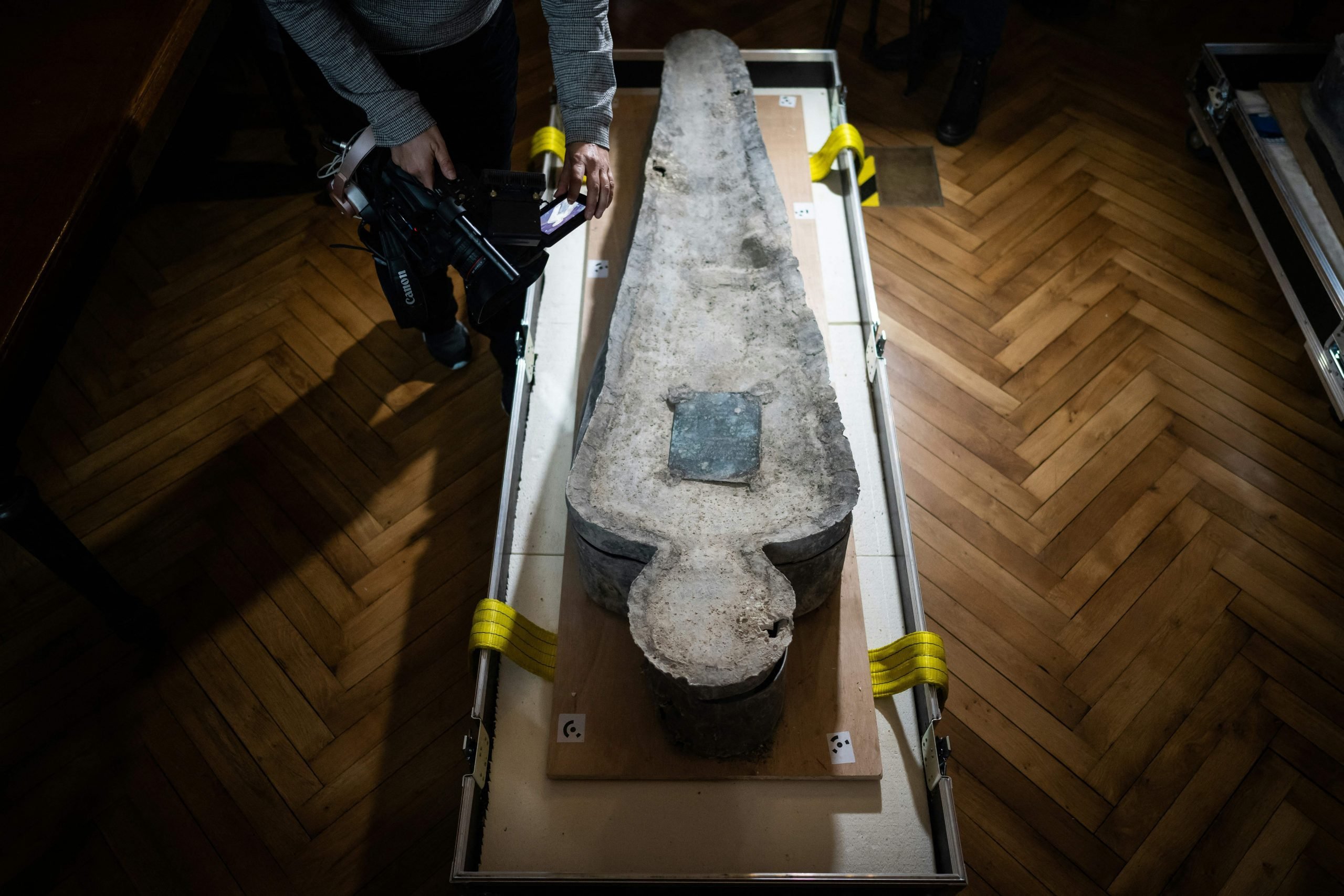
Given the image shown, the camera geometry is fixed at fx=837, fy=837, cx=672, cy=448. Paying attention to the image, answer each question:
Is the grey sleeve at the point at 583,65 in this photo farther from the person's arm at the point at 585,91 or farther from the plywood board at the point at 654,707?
the plywood board at the point at 654,707

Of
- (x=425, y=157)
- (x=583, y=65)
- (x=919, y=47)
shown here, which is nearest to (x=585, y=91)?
(x=583, y=65)

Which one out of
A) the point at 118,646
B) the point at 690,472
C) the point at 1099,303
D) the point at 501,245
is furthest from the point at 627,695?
the point at 1099,303

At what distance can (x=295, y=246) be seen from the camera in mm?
2924

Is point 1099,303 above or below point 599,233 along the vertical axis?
below

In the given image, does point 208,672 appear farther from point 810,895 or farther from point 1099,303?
point 1099,303

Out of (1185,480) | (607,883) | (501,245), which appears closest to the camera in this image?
(607,883)

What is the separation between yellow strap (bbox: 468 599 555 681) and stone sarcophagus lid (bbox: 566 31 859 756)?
16 cm

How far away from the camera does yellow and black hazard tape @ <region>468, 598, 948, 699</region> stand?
172 cm

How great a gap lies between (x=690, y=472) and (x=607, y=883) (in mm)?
782

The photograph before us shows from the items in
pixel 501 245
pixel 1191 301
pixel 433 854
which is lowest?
pixel 433 854

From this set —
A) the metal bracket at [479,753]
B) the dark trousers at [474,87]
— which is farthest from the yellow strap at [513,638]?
the dark trousers at [474,87]

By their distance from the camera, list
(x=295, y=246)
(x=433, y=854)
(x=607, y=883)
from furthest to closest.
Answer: (x=295, y=246), (x=433, y=854), (x=607, y=883)

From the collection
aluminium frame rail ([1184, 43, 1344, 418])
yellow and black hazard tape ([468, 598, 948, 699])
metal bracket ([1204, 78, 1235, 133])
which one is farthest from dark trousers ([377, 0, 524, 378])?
metal bracket ([1204, 78, 1235, 133])

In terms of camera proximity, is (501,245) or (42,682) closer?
(501,245)
